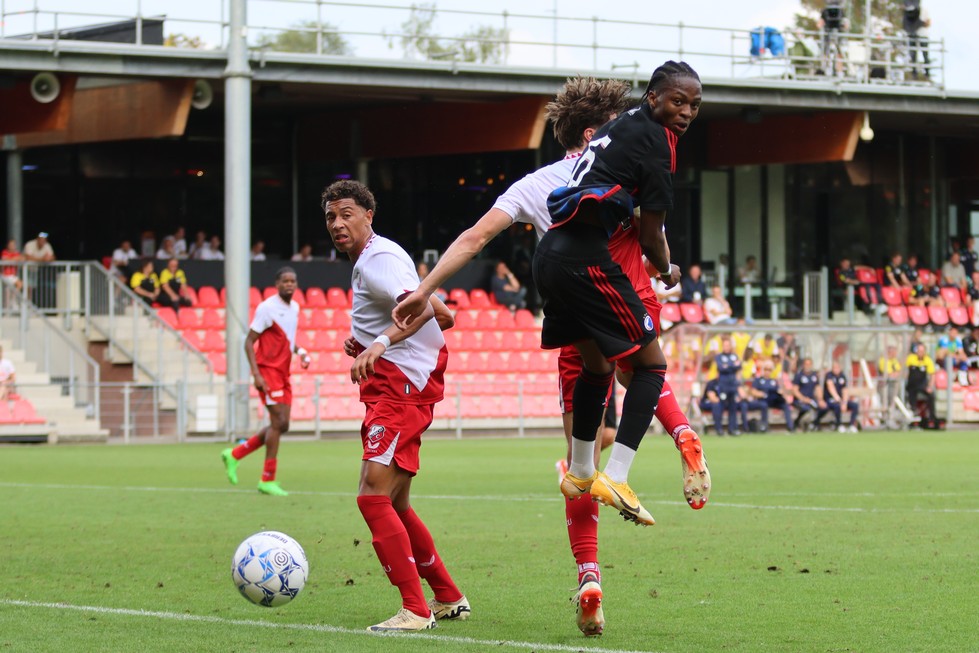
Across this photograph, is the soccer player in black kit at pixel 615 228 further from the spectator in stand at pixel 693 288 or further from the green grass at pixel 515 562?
the spectator in stand at pixel 693 288

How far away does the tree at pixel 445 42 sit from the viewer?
28.3 metres

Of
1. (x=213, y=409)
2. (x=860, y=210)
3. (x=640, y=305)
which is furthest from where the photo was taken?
(x=860, y=210)

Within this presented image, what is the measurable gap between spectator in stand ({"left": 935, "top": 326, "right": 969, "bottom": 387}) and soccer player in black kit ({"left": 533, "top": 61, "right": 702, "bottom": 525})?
1047 inches

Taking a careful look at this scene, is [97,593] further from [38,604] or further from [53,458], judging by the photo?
[53,458]

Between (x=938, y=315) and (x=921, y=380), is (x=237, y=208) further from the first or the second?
(x=938, y=315)

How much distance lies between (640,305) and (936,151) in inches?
1506

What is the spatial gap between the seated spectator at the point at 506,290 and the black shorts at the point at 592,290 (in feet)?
84.0

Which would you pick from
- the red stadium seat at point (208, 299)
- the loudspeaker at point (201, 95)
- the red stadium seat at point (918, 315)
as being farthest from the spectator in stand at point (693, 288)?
the loudspeaker at point (201, 95)

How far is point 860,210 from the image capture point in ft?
136

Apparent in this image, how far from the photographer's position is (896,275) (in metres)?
38.7

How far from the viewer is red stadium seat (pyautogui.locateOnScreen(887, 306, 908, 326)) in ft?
121

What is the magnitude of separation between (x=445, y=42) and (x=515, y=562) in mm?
21716

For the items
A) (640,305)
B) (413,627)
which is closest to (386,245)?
(640,305)

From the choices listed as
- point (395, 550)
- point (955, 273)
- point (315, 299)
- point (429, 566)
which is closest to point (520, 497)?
point (429, 566)
